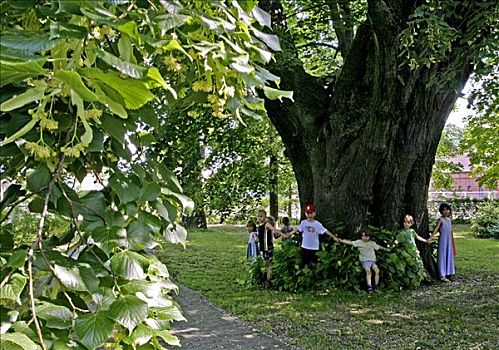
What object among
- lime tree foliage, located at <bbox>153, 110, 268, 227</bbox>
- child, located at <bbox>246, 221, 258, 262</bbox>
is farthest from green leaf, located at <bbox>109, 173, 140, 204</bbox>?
child, located at <bbox>246, 221, 258, 262</bbox>

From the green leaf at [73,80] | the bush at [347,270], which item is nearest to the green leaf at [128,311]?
the green leaf at [73,80]

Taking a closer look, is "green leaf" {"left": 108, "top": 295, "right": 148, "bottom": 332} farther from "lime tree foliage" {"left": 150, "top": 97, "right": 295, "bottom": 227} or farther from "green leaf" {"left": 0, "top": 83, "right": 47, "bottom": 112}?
"lime tree foliage" {"left": 150, "top": 97, "right": 295, "bottom": 227}

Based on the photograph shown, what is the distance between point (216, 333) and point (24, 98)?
5342 millimetres

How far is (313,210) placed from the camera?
8219 millimetres

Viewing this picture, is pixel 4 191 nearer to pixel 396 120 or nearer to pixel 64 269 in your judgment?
pixel 64 269

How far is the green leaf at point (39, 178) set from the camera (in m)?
1.01

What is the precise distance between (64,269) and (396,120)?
727 centimetres

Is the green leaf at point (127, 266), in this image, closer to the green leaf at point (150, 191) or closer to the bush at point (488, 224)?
the green leaf at point (150, 191)

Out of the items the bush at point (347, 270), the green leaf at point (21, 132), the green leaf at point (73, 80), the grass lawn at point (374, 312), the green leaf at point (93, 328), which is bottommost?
the grass lawn at point (374, 312)

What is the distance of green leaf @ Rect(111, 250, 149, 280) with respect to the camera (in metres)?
1.08

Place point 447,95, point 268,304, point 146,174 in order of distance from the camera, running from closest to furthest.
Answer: point 146,174
point 268,304
point 447,95

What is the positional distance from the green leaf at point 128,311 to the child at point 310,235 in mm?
7148

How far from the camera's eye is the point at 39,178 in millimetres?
1021

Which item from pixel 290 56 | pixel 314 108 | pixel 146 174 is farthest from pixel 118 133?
pixel 314 108
